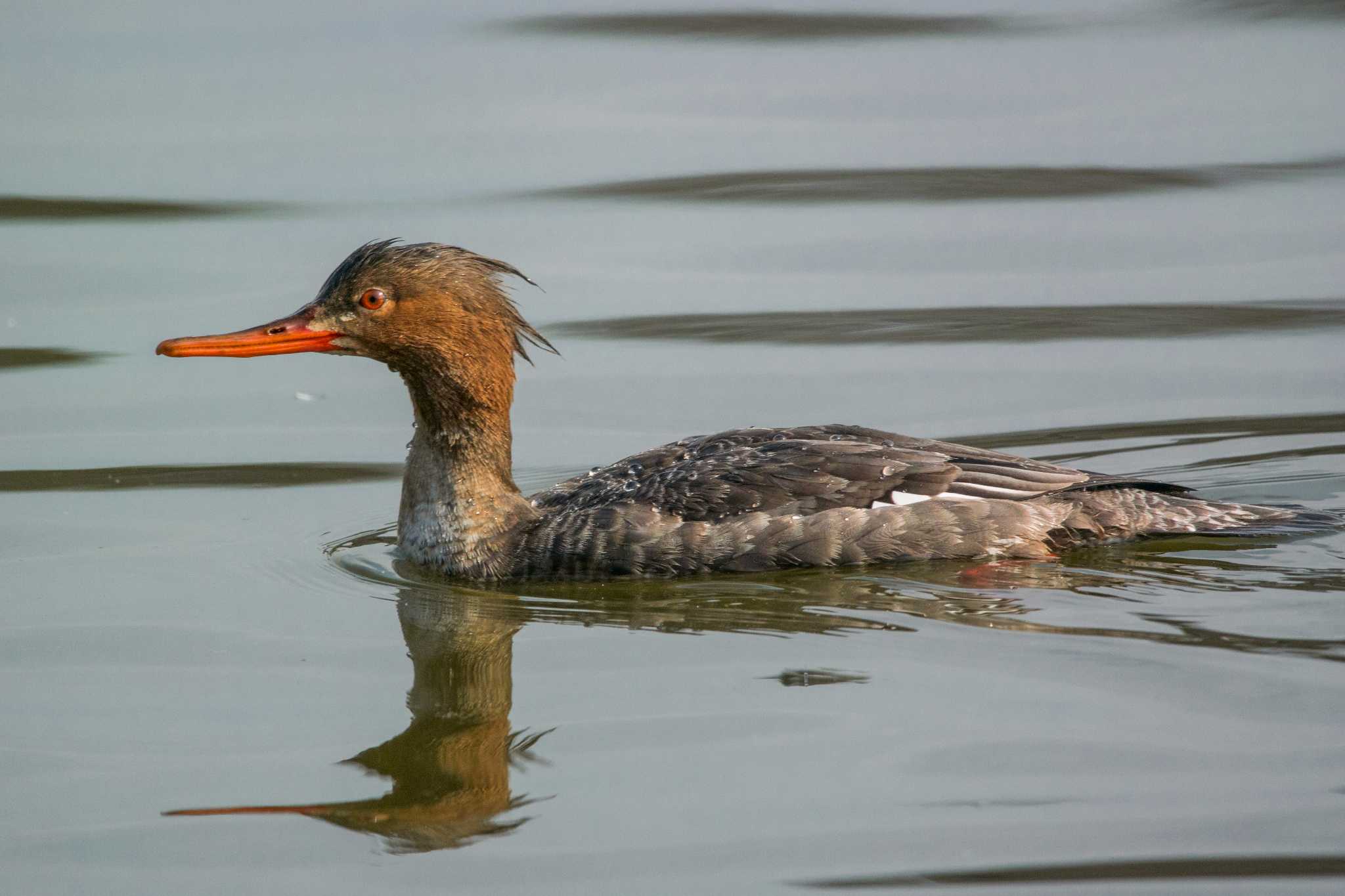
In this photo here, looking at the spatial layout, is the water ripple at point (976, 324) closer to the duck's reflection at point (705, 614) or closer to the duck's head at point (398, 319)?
the duck's head at point (398, 319)

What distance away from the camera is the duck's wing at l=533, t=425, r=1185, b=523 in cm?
802

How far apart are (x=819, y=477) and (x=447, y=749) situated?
2.23 metres

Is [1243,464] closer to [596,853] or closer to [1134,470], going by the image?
[1134,470]

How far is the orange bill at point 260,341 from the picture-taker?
814 cm

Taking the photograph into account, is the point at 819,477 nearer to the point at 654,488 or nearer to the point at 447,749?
the point at 654,488

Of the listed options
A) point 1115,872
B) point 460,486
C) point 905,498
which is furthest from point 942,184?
point 1115,872

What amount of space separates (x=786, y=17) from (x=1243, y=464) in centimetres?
746

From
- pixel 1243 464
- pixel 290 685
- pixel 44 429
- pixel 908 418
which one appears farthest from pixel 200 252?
pixel 1243 464

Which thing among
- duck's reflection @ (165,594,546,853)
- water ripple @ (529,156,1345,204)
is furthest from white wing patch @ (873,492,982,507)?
water ripple @ (529,156,1345,204)

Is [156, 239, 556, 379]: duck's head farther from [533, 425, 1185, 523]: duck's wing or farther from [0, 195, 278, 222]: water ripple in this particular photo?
[0, 195, 278, 222]: water ripple

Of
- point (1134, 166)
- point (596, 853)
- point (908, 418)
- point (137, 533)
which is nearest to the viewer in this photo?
point (596, 853)

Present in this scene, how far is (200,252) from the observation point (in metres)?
12.2

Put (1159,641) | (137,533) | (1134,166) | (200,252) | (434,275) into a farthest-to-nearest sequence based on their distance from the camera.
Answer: (1134,166) → (200,252) → (137,533) → (434,275) → (1159,641)

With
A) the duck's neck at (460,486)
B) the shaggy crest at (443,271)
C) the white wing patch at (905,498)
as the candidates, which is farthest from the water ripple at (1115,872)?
the shaggy crest at (443,271)
